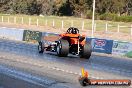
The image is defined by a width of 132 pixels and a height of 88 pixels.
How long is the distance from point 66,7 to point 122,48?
2832 inches

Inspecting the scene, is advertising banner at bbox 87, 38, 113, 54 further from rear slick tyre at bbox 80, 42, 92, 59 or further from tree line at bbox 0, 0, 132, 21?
tree line at bbox 0, 0, 132, 21

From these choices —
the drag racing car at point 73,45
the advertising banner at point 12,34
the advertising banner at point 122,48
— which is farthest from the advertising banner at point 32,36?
the drag racing car at point 73,45

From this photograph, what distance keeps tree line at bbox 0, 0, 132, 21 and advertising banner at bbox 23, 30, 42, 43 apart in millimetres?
43918

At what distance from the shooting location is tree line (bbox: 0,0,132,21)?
3733 inches

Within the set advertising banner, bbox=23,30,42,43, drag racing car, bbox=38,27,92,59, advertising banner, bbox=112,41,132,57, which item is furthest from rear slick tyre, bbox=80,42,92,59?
advertising banner, bbox=23,30,42,43

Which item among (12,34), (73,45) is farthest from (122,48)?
(12,34)

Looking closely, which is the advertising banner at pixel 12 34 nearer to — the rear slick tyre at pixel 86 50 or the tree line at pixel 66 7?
the rear slick tyre at pixel 86 50

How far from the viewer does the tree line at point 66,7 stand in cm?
9481

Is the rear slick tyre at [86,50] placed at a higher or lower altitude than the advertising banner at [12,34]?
higher

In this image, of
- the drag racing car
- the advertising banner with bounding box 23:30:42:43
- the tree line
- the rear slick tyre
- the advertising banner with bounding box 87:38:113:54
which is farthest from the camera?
the tree line

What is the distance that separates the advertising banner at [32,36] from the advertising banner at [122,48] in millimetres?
11170

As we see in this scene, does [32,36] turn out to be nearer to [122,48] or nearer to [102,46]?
[102,46]

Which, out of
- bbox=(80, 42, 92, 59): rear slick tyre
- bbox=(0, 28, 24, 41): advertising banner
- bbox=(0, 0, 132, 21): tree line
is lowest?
bbox=(0, 28, 24, 41): advertising banner

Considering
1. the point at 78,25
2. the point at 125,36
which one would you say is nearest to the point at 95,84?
the point at 125,36
